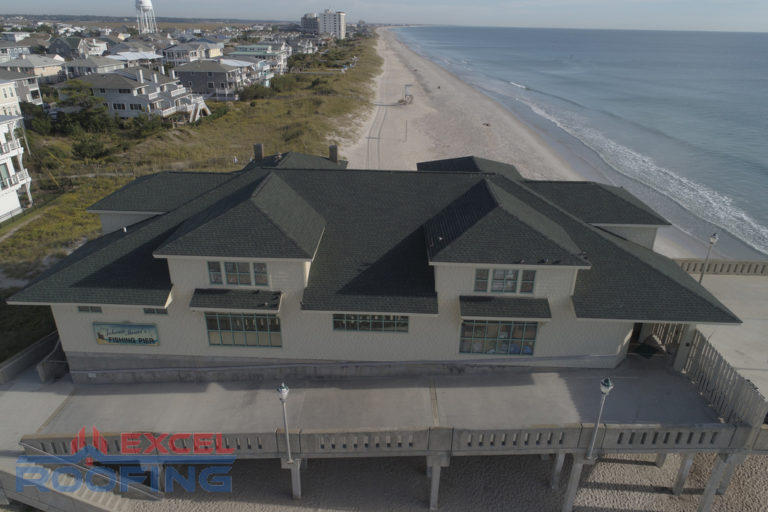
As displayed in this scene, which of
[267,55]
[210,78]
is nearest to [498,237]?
[210,78]

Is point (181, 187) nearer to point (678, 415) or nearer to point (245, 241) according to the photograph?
point (245, 241)

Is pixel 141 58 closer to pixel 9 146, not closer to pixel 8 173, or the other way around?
pixel 9 146

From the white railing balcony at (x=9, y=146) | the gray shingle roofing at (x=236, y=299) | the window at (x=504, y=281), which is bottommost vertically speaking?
the gray shingle roofing at (x=236, y=299)

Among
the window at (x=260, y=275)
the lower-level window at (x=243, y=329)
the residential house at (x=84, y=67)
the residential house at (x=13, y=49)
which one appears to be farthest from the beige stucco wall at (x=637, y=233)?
the residential house at (x=13, y=49)

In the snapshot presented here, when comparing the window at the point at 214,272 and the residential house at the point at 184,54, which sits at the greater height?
the residential house at the point at 184,54

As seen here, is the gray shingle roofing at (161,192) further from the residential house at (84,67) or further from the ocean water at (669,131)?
the residential house at (84,67)

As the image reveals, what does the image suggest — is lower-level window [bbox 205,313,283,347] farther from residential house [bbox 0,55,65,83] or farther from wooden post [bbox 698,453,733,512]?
residential house [bbox 0,55,65,83]
